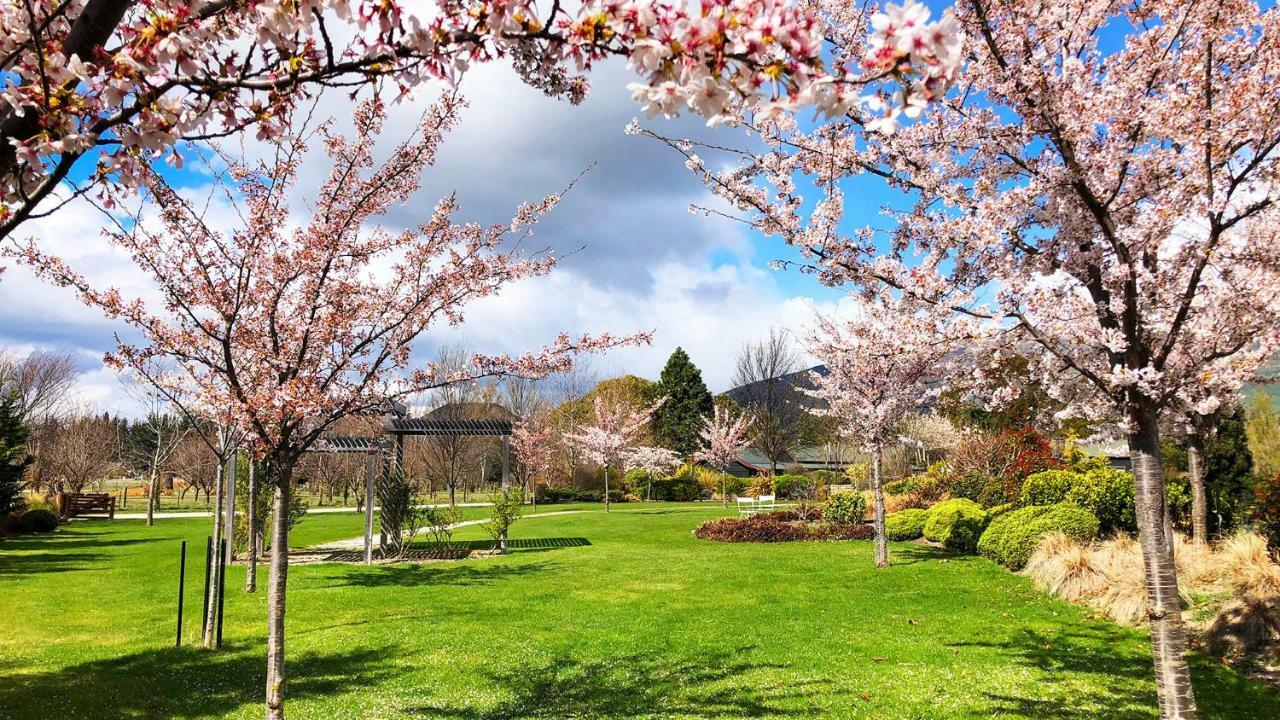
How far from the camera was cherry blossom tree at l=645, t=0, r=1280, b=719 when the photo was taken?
3.94 m

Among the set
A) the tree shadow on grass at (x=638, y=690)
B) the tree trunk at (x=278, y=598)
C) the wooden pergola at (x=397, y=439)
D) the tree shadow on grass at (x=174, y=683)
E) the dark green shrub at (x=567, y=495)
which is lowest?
the dark green shrub at (x=567, y=495)

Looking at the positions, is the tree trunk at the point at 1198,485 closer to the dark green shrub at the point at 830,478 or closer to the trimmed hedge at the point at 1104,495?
the trimmed hedge at the point at 1104,495

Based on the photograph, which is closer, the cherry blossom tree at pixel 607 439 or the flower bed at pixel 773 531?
the flower bed at pixel 773 531

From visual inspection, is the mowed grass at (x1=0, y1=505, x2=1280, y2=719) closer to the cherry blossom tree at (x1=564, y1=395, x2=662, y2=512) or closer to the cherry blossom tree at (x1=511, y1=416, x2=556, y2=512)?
the cherry blossom tree at (x1=511, y1=416, x2=556, y2=512)

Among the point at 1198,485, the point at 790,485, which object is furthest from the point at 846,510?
the point at 790,485

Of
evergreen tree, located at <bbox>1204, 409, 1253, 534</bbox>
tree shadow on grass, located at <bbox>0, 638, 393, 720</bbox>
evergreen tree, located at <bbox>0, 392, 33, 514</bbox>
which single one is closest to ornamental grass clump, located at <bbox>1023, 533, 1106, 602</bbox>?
evergreen tree, located at <bbox>1204, 409, 1253, 534</bbox>

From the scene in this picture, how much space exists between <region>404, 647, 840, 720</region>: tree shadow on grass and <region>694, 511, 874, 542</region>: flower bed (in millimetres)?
10898

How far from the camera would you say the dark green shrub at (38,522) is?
782 inches

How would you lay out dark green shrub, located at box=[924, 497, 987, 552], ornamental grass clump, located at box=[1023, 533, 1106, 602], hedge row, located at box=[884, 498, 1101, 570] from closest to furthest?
ornamental grass clump, located at box=[1023, 533, 1106, 602]
hedge row, located at box=[884, 498, 1101, 570]
dark green shrub, located at box=[924, 497, 987, 552]

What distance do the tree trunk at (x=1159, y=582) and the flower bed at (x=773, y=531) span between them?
13706 mm

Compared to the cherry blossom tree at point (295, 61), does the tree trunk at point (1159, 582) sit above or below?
below

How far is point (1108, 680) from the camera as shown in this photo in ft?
19.4

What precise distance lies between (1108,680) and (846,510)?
14.0m

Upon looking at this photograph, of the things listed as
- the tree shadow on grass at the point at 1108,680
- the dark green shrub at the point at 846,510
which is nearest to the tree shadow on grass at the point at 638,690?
the tree shadow on grass at the point at 1108,680
